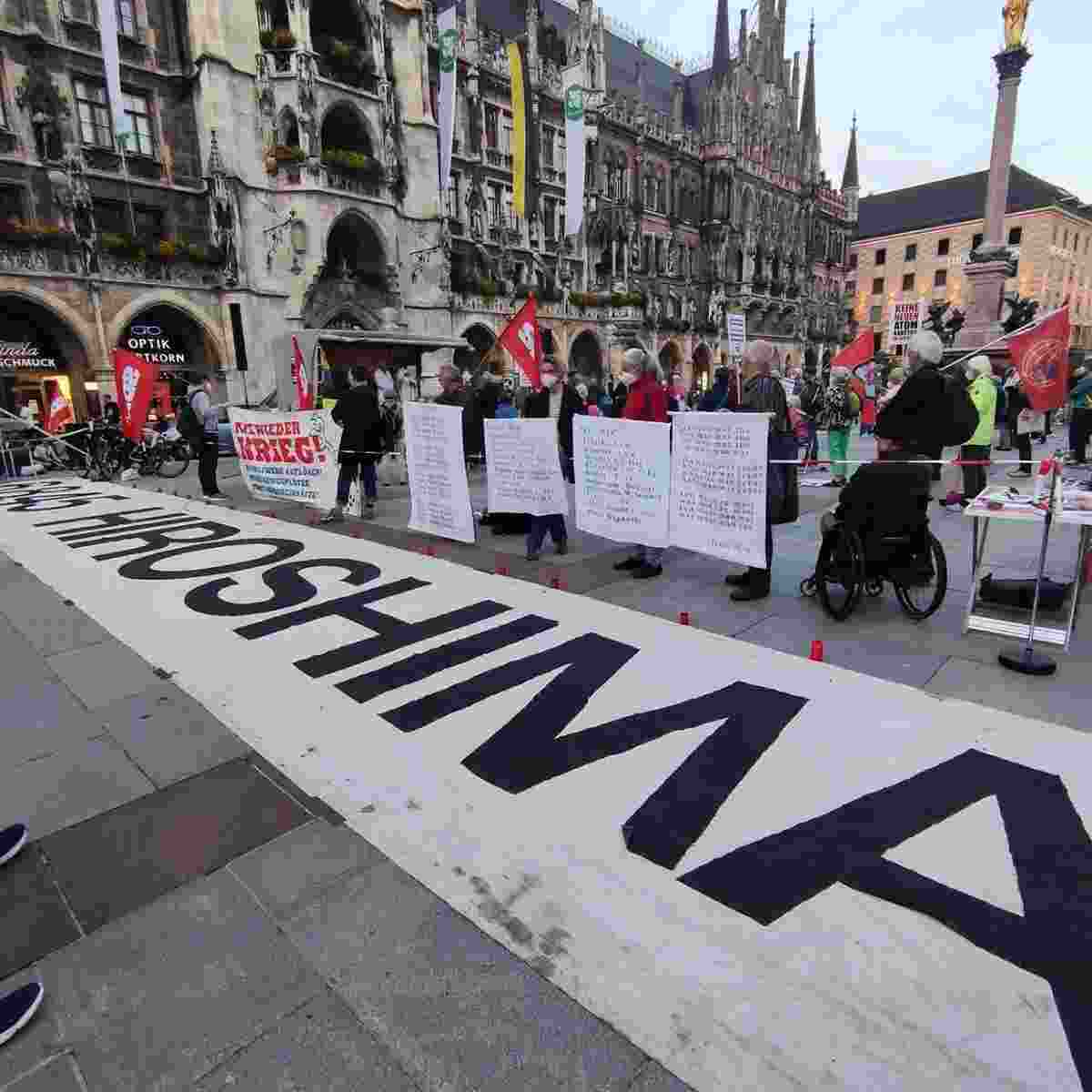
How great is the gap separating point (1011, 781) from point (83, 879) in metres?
3.67

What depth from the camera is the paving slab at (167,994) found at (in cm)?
186

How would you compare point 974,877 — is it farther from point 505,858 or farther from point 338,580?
point 338,580

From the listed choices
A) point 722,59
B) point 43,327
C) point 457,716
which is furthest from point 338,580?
point 722,59

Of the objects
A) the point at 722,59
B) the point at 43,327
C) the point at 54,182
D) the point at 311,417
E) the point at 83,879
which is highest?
the point at 722,59

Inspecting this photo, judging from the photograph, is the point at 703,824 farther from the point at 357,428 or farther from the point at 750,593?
the point at 357,428

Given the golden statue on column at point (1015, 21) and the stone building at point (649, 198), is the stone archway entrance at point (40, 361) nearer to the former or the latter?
the stone building at point (649, 198)

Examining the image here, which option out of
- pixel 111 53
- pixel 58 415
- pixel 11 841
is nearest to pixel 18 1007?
pixel 11 841

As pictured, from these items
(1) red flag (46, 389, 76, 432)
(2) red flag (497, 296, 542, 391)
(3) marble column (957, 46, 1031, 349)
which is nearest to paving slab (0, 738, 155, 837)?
(2) red flag (497, 296, 542, 391)

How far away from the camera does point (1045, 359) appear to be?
6633 millimetres

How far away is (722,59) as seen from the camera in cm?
5075

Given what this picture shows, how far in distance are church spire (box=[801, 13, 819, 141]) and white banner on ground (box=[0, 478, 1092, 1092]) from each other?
68123 millimetres

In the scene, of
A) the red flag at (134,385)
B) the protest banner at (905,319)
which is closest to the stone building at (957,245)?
the protest banner at (905,319)

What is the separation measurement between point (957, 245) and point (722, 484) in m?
75.5

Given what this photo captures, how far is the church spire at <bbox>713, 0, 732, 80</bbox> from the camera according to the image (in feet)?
164
